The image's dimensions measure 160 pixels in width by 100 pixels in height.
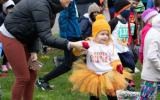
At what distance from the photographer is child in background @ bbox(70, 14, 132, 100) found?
6523mm

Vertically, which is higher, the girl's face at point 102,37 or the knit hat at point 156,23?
the knit hat at point 156,23

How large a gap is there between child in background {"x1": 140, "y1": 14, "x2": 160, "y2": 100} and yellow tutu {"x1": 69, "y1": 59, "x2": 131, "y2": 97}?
1.26 feet

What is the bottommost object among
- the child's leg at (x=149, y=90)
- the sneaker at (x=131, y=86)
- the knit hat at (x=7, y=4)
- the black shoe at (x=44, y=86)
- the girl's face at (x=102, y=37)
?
the sneaker at (x=131, y=86)

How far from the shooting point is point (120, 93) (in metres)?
7.24

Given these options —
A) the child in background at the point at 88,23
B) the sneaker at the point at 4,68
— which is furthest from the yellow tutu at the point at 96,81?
the sneaker at the point at 4,68

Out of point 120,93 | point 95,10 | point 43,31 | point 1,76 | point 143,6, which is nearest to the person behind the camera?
point 43,31

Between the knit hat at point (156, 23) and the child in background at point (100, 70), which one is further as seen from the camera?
the child in background at point (100, 70)

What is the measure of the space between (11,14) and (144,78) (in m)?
1.91

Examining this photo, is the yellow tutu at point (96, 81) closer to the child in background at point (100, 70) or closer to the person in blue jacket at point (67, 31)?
the child in background at point (100, 70)

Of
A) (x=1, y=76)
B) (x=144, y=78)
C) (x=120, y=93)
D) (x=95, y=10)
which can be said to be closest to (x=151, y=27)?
(x=144, y=78)

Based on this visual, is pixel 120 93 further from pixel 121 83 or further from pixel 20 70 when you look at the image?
pixel 20 70

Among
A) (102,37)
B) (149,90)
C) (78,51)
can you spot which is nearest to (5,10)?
(102,37)

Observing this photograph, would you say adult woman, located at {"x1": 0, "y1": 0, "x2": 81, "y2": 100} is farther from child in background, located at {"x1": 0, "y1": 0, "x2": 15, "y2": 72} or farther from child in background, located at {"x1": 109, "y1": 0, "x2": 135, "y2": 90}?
child in background, located at {"x1": 0, "y1": 0, "x2": 15, "y2": 72}

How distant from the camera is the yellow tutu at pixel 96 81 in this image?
21.3 feet
